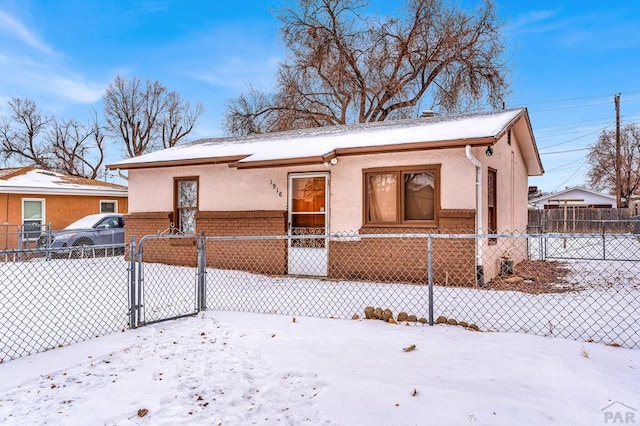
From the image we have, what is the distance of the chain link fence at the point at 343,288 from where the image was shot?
207 inches

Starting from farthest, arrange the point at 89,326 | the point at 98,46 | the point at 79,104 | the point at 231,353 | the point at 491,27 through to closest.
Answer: the point at 79,104 → the point at 98,46 → the point at 491,27 → the point at 89,326 → the point at 231,353

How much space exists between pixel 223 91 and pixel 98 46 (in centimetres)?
752

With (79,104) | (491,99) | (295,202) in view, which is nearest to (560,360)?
(295,202)

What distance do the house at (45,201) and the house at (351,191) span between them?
611cm

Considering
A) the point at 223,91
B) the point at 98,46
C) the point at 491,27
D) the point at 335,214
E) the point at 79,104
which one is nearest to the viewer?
the point at 335,214

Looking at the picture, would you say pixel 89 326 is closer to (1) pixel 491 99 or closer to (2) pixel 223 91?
(1) pixel 491 99

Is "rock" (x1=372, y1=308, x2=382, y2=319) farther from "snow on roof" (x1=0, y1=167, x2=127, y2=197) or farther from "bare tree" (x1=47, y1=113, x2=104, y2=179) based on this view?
"bare tree" (x1=47, y1=113, x2=104, y2=179)

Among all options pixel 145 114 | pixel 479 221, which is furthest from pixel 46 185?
pixel 145 114

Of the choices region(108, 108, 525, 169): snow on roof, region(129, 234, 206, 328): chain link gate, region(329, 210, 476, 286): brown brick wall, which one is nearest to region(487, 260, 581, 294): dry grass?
region(329, 210, 476, 286): brown brick wall

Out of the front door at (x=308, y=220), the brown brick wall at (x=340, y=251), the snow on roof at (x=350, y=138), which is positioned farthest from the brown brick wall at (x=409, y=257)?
the snow on roof at (x=350, y=138)

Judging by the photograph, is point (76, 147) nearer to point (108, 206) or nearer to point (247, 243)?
point (108, 206)

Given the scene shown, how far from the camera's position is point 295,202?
32.3ft

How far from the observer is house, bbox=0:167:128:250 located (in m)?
15.4

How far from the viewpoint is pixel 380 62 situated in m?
23.0
